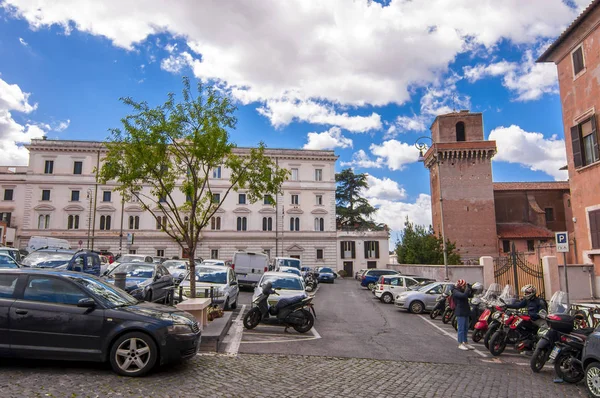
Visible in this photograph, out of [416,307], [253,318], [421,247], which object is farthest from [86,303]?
[421,247]

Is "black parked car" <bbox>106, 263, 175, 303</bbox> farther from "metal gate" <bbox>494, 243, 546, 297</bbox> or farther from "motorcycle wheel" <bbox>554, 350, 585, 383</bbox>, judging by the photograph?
"metal gate" <bbox>494, 243, 546, 297</bbox>

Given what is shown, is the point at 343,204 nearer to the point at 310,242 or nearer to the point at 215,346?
the point at 310,242

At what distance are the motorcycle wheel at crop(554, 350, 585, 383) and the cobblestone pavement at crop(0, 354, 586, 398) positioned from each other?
0.16m

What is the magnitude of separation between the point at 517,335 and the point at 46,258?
15342 millimetres

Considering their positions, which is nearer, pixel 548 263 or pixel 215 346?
pixel 215 346

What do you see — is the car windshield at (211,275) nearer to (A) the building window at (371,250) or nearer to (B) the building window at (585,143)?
(B) the building window at (585,143)

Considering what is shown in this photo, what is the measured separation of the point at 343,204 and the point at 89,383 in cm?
5410

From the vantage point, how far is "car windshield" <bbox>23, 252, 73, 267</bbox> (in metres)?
14.7

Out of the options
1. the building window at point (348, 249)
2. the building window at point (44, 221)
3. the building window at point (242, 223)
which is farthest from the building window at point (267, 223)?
the building window at point (44, 221)

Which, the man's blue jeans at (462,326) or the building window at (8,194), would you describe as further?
the building window at (8,194)

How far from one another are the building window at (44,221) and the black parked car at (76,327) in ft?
165

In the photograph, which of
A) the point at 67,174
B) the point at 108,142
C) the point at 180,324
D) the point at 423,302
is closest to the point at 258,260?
the point at 423,302

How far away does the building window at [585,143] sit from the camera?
61.3ft

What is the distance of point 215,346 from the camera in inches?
336
